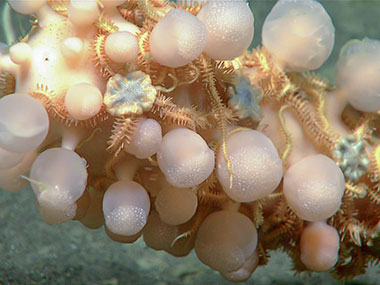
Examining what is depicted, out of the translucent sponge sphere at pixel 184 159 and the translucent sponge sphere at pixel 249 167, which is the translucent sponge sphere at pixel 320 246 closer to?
the translucent sponge sphere at pixel 249 167

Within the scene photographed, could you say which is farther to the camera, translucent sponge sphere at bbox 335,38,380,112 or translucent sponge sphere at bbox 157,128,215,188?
translucent sponge sphere at bbox 335,38,380,112

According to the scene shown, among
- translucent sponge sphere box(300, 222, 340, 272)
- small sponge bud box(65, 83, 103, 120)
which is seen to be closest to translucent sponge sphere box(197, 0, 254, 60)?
small sponge bud box(65, 83, 103, 120)

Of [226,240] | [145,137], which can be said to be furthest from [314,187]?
[145,137]

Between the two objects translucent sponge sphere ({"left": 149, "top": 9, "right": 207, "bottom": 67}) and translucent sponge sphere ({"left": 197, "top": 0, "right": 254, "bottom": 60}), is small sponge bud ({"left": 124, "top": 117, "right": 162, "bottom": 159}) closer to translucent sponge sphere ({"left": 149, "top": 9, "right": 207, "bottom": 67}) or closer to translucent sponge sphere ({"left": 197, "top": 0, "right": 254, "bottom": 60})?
translucent sponge sphere ({"left": 149, "top": 9, "right": 207, "bottom": 67})

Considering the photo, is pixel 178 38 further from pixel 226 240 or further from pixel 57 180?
pixel 226 240

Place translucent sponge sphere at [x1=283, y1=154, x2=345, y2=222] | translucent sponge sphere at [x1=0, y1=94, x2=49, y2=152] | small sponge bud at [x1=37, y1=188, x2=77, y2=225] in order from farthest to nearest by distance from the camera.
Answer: translucent sponge sphere at [x1=283, y1=154, x2=345, y2=222] → small sponge bud at [x1=37, y1=188, x2=77, y2=225] → translucent sponge sphere at [x1=0, y1=94, x2=49, y2=152]

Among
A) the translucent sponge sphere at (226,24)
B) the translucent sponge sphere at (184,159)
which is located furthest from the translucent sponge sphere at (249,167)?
the translucent sponge sphere at (226,24)

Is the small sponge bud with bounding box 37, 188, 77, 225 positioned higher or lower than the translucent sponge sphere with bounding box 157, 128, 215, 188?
lower
